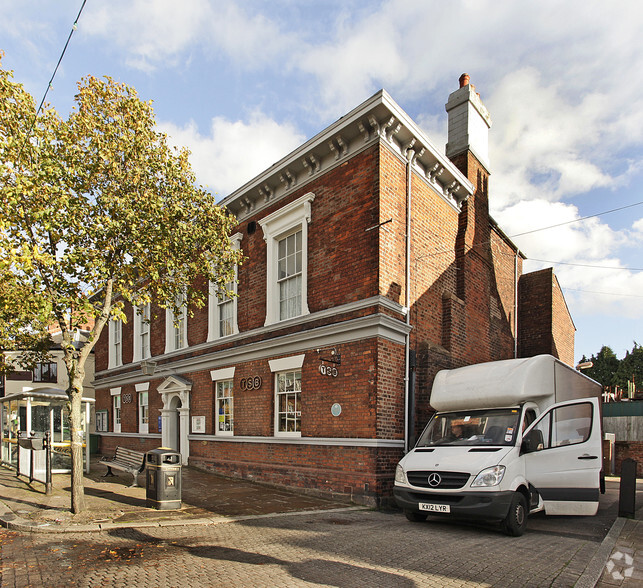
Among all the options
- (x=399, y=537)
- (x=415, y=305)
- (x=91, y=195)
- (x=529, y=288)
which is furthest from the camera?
(x=529, y=288)

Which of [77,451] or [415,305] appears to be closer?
[77,451]

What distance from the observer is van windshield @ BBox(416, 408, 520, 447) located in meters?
8.37

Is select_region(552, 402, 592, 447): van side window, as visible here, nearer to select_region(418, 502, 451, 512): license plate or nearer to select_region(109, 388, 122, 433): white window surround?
select_region(418, 502, 451, 512): license plate

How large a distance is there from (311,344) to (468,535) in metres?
5.53

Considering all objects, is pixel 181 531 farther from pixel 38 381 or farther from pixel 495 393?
pixel 38 381

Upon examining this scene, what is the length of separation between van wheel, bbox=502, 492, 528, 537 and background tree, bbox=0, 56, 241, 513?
22.4 ft

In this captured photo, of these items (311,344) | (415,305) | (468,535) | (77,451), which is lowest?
(468,535)

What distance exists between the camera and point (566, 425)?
887 cm

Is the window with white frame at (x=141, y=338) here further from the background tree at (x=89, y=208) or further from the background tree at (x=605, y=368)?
the background tree at (x=605, y=368)

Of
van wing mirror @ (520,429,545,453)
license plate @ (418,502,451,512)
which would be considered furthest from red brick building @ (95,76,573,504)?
van wing mirror @ (520,429,545,453)

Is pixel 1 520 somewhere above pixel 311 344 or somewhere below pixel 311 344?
below

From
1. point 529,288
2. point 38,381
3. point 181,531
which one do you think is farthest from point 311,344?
point 38,381

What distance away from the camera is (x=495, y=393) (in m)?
8.82

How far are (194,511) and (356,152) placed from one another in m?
8.11
